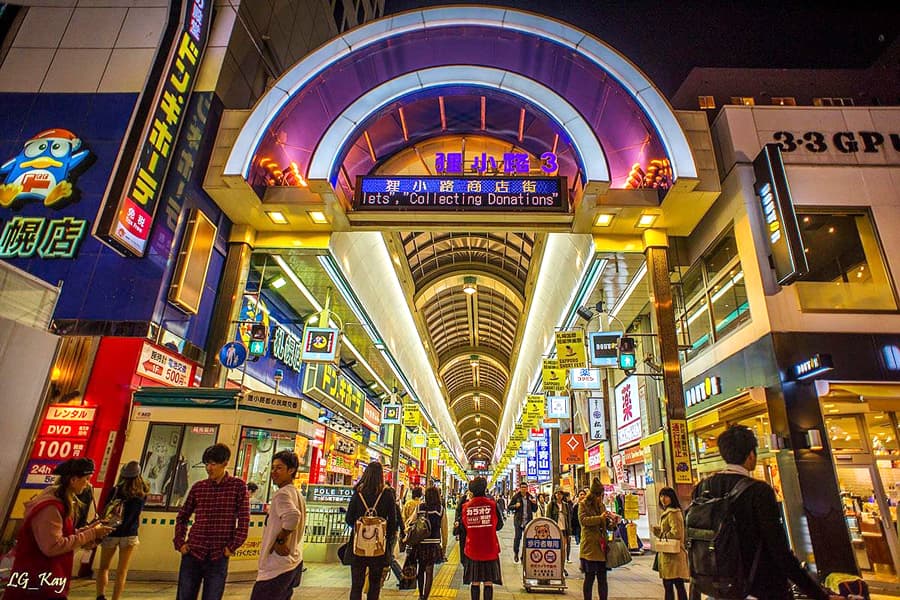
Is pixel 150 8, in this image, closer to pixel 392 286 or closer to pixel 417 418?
pixel 392 286

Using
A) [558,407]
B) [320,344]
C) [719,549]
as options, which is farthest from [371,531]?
[558,407]

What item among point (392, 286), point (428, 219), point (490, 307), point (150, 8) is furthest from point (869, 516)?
point (490, 307)

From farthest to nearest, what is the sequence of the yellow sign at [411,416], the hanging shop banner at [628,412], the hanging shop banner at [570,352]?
the yellow sign at [411,416], the hanging shop banner at [628,412], the hanging shop banner at [570,352]

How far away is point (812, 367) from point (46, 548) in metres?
8.66

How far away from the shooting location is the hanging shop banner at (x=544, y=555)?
22.7 feet

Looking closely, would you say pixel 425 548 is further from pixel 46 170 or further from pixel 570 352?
pixel 46 170

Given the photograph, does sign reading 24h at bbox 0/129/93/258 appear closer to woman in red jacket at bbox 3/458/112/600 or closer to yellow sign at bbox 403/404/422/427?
woman in red jacket at bbox 3/458/112/600

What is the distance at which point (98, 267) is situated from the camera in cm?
816

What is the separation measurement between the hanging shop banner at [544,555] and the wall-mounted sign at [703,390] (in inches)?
154

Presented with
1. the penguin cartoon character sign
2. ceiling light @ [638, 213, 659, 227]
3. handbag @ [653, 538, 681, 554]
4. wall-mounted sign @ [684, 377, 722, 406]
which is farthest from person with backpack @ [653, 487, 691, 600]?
the penguin cartoon character sign

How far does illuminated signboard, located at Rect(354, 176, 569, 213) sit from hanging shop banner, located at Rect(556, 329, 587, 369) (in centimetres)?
369

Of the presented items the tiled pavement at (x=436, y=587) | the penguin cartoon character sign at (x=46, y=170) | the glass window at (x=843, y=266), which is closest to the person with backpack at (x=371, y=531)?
the tiled pavement at (x=436, y=587)

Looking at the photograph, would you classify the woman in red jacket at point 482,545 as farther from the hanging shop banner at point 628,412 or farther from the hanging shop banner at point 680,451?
the hanging shop banner at point 628,412

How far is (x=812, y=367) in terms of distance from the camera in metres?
6.82
